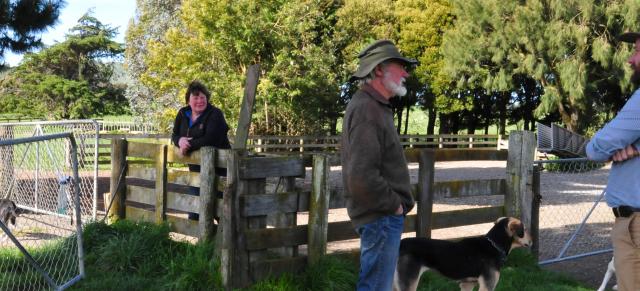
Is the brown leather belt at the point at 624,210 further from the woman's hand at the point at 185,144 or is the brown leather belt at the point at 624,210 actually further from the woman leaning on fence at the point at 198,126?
the woman's hand at the point at 185,144

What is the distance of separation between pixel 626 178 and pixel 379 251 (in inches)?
62.8

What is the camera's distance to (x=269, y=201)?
5.65 meters

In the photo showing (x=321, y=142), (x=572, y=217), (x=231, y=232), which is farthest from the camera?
(x=321, y=142)

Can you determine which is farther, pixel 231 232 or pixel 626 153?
pixel 231 232

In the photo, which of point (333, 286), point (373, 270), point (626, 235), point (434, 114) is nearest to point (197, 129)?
point (333, 286)

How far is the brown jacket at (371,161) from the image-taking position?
376 cm

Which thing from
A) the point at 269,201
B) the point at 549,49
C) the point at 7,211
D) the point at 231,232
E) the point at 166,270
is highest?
the point at 549,49

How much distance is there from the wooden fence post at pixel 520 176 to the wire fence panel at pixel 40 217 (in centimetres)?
479

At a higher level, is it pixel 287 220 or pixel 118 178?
pixel 118 178

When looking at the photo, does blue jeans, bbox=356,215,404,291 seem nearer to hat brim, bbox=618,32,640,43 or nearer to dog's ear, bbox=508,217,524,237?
hat brim, bbox=618,32,640,43

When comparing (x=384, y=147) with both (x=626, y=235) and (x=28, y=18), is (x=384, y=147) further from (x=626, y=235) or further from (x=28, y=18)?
(x=28, y=18)

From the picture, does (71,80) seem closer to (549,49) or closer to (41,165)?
(549,49)

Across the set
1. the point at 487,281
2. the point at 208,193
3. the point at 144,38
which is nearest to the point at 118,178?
the point at 208,193

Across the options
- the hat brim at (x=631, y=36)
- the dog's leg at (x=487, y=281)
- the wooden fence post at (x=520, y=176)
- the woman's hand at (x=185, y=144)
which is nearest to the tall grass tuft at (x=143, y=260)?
the woman's hand at (x=185, y=144)
